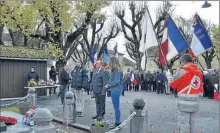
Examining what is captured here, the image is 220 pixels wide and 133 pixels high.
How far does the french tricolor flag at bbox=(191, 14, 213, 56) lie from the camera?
8.50m

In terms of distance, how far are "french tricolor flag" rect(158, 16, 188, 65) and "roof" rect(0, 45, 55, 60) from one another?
11665mm

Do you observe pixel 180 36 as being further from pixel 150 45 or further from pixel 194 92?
pixel 194 92

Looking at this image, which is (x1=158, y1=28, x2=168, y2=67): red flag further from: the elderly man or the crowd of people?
the elderly man

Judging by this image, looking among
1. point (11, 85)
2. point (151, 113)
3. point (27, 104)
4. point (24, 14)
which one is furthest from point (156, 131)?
point (24, 14)

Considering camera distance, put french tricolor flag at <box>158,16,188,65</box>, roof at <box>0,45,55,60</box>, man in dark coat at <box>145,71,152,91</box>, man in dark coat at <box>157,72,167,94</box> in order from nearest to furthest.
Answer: french tricolor flag at <box>158,16,188,65</box> < roof at <box>0,45,55,60</box> < man in dark coat at <box>157,72,167,94</box> < man in dark coat at <box>145,71,152,91</box>

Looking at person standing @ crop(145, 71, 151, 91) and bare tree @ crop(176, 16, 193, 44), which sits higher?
bare tree @ crop(176, 16, 193, 44)

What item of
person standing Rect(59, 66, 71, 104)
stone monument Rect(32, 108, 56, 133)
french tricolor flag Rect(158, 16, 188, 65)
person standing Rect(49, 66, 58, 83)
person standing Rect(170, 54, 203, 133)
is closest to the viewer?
stone monument Rect(32, 108, 56, 133)

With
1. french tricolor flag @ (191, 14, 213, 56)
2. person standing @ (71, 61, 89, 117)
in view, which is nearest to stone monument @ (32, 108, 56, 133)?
french tricolor flag @ (191, 14, 213, 56)

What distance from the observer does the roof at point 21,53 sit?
17562 millimetres

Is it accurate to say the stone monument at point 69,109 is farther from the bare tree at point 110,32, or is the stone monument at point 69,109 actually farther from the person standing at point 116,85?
the bare tree at point 110,32

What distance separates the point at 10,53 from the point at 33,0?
565cm

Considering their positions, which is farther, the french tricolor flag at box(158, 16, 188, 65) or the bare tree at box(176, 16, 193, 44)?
the bare tree at box(176, 16, 193, 44)

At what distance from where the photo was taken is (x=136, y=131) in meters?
6.59

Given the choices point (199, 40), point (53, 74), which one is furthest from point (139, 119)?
point (53, 74)
